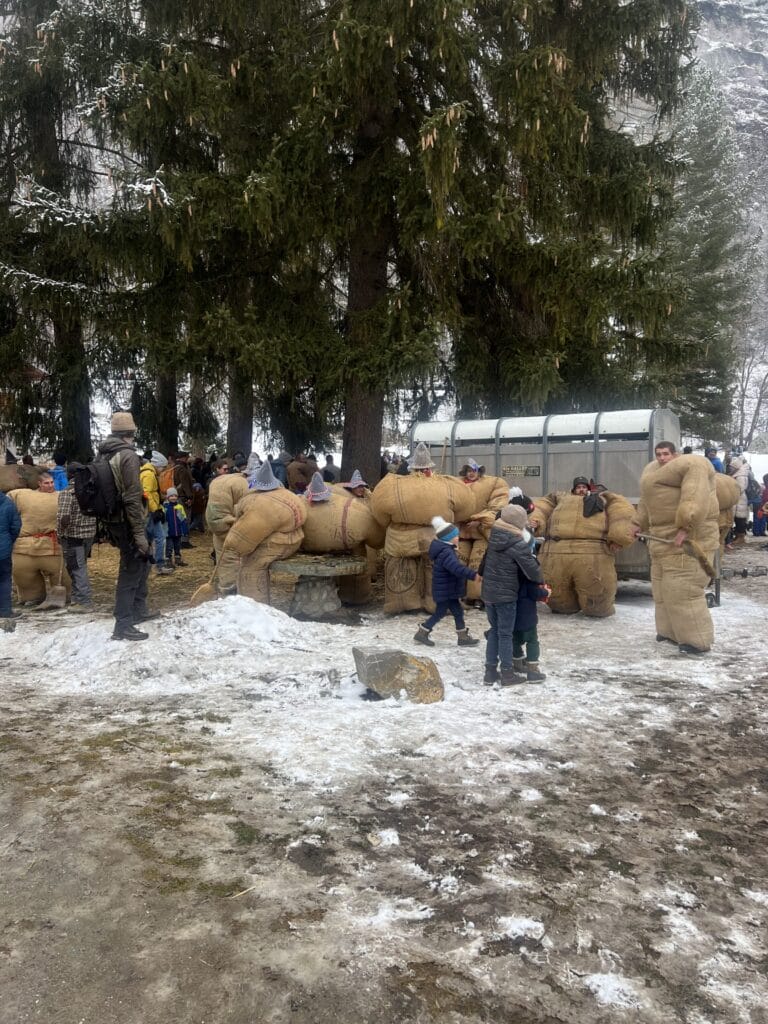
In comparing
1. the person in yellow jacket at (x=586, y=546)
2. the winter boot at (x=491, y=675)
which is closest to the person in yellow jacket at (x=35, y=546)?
the person in yellow jacket at (x=586, y=546)

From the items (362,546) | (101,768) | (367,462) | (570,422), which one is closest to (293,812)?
(101,768)

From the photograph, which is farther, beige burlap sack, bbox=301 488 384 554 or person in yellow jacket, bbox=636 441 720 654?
beige burlap sack, bbox=301 488 384 554

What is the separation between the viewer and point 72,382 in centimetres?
1422

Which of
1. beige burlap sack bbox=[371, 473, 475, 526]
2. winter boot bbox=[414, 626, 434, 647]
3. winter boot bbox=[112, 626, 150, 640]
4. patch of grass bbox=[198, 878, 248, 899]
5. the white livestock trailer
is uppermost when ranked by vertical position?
the white livestock trailer

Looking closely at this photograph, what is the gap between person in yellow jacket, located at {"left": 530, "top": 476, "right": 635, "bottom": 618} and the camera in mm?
8938

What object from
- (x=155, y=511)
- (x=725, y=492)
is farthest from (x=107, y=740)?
(x=725, y=492)

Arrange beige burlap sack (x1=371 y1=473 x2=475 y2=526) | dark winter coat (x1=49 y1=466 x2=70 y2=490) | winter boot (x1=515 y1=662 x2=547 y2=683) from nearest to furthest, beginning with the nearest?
winter boot (x1=515 y1=662 x2=547 y2=683) → beige burlap sack (x1=371 y1=473 x2=475 y2=526) → dark winter coat (x1=49 y1=466 x2=70 y2=490)

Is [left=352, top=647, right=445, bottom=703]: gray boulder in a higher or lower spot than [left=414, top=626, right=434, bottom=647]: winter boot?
higher

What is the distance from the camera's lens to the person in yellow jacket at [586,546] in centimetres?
894

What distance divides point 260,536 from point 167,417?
9.80 meters

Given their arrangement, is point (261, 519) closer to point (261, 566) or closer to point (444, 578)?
point (261, 566)

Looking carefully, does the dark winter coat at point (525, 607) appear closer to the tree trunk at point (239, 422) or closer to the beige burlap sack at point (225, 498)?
the beige burlap sack at point (225, 498)

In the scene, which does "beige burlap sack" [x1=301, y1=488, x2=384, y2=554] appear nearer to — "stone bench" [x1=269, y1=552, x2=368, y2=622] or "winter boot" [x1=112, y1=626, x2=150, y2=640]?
"stone bench" [x1=269, y1=552, x2=368, y2=622]

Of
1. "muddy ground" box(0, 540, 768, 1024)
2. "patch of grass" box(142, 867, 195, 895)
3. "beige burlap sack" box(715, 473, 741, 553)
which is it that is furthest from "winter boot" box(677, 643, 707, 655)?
"patch of grass" box(142, 867, 195, 895)
